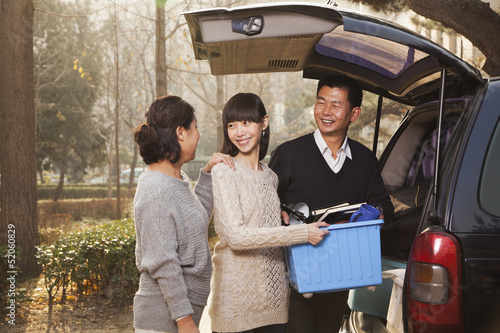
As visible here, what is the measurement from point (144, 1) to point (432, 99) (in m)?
19.1

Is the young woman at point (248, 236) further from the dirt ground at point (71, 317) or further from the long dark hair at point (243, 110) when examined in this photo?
the dirt ground at point (71, 317)

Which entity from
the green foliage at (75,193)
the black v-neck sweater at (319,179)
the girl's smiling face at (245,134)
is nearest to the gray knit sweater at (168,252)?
the girl's smiling face at (245,134)

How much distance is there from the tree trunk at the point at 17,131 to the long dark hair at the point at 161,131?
5889 millimetres

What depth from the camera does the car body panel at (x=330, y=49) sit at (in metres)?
2.15

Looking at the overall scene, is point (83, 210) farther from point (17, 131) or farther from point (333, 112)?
point (333, 112)

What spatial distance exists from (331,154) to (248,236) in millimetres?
886

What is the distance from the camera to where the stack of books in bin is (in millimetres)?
2367

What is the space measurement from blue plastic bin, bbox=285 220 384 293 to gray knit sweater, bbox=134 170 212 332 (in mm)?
451

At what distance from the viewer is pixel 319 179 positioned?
2.90 m

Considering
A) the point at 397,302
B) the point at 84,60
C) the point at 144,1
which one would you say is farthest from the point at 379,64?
the point at 84,60

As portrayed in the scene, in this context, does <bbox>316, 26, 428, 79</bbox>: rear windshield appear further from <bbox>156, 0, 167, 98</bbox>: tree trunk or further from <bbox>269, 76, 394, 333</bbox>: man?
<bbox>156, 0, 167, 98</bbox>: tree trunk

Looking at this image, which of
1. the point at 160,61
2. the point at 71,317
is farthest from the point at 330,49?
the point at 160,61

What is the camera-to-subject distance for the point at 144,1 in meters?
20.7

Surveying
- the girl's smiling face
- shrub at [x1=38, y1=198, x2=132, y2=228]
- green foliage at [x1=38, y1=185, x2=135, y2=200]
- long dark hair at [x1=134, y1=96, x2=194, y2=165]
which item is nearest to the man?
the girl's smiling face
